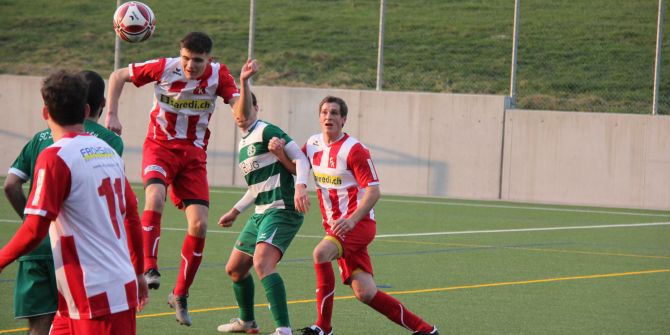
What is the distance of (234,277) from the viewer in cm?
812

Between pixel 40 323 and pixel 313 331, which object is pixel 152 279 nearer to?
pixel 313 331

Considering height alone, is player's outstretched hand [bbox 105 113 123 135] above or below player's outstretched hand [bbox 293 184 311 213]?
above

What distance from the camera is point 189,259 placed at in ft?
27.3

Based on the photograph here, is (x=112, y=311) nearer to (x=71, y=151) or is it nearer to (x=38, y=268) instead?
(x=71, y=151)

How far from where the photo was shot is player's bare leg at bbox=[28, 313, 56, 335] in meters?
5.75

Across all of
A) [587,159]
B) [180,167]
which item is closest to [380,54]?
[587,159]

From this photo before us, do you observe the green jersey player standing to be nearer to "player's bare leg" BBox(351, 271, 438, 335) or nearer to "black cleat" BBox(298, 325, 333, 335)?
"black cleat" BBox(298, 325, 333, 335)

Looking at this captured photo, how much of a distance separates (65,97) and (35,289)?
1.51m

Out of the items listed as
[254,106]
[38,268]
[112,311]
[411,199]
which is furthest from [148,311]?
[411,199]

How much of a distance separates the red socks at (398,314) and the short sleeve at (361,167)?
2.54 feet

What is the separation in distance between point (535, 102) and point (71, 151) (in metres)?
18.4

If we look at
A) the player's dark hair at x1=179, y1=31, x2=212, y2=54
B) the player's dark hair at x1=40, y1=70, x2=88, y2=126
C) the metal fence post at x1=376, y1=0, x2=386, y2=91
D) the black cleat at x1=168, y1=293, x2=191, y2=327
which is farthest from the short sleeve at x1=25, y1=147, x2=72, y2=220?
the metal fence post at x1=376, y1=0, x2=386, y2=91

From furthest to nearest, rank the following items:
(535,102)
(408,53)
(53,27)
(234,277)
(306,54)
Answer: (53,27)
(306,54)
(408,53)
(535,102)
(234,277)

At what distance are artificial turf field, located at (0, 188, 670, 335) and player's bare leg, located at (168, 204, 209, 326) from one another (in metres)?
0.15
